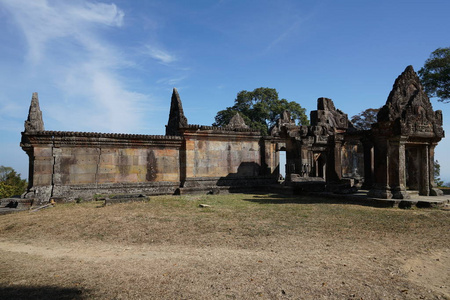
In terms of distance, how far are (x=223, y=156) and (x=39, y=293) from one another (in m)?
13.4

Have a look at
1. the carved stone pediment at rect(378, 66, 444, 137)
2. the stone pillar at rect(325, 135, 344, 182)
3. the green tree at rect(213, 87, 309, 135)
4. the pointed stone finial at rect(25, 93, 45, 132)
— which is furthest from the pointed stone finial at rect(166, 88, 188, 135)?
the green tree at rect(213, 87, 309, 135)

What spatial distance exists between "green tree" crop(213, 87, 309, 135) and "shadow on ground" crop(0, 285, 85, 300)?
126 ft

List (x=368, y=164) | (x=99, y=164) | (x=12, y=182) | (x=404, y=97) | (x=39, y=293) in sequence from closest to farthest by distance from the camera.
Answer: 1. (x=39, y=293)
2. (x=404, y=97)
3. (x=99, y=164)
4. (x=368, y=164)
5. (x=12, y=182)

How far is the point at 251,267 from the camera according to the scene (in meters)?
4.42

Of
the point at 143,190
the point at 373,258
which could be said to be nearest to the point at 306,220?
the point at 373,258

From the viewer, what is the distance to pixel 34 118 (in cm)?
1299

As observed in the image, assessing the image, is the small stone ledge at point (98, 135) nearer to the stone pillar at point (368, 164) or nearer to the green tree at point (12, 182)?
the stone pillar at point (368, 164)

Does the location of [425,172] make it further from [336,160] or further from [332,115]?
[332,115]

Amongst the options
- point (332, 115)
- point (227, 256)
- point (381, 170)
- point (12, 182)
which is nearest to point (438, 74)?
point (332, 115)

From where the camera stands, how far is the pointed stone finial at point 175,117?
15655 mm

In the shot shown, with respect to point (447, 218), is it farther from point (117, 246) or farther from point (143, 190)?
point (143, 190)

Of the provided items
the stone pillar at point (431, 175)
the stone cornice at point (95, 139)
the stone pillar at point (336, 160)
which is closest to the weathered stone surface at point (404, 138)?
the stone pillar at point (431, 175)

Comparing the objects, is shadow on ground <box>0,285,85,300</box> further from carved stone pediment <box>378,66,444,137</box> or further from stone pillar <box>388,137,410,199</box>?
carved stone pediment <box>378,66,444,137</box>

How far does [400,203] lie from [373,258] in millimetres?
6519
